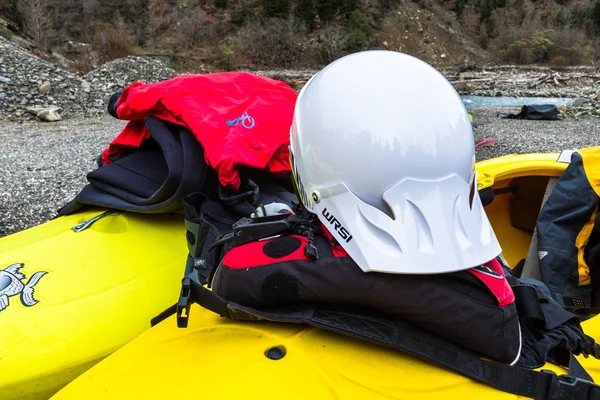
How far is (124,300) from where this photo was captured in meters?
1.96

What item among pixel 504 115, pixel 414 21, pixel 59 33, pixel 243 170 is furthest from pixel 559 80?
pixel 59 33

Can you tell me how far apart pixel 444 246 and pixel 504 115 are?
11.9m

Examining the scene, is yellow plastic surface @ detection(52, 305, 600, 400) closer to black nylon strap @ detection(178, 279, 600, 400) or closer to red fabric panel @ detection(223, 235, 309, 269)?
black nylon strap @ detection(178, 279, 600, 400)

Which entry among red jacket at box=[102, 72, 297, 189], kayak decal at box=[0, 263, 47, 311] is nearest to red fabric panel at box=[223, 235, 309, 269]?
red jacket at box=[102, 72, 297, 189]

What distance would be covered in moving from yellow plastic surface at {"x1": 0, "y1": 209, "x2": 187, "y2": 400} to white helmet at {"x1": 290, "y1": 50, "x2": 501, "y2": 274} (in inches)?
41.7

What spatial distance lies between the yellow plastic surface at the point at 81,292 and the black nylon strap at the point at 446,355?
3.25ft

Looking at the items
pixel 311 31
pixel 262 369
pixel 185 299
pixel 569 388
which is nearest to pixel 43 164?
pixel 185 299

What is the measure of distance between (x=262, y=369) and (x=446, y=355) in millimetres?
409

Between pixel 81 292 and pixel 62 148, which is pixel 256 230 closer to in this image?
pixel 81 292

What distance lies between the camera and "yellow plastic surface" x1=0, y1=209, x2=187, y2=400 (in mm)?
1697

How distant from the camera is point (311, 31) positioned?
109 ft

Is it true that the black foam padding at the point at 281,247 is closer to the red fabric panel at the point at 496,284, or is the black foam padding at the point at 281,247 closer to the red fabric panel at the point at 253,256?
the red fabric panel at the point at 253,256

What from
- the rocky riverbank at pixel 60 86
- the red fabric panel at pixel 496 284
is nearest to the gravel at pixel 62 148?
the rocky riverbank at pixel 60 86

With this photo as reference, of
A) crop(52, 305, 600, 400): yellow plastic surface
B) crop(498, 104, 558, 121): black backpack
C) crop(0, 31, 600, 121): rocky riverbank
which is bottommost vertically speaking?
crop(498, 104, 558, 121): black backpack
